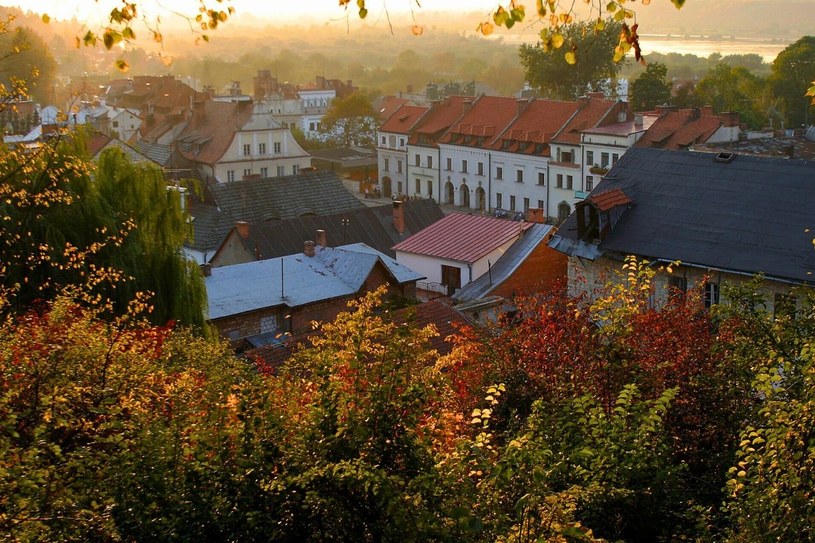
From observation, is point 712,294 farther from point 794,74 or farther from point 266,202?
point 794,74

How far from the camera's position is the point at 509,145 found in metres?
63.8

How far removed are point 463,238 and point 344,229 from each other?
7.34 m

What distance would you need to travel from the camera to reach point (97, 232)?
1908 centimetres

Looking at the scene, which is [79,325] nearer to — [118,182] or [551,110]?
[118,182]

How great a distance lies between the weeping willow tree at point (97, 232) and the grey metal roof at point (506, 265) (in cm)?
1323

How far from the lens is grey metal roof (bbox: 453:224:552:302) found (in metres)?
32.9

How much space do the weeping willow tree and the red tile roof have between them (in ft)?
49.9

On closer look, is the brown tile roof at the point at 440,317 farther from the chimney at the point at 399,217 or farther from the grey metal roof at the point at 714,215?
the chimney at the point at 399,217

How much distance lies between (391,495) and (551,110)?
191 feet

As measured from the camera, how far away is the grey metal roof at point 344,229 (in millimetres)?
38719

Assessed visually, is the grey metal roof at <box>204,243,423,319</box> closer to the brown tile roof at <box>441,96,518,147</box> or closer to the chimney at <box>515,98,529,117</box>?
the brown tile roof at <box>441,96,518,147</box>

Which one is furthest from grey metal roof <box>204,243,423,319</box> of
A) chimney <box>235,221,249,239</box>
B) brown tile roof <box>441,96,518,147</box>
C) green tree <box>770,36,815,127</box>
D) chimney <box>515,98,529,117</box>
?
green tree <box>770,36,815,127</box>

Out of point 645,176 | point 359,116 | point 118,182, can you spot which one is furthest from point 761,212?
point 359,116

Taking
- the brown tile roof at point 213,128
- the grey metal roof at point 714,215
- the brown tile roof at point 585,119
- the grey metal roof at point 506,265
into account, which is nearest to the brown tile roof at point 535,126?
the brown tile roof at point 585,119
